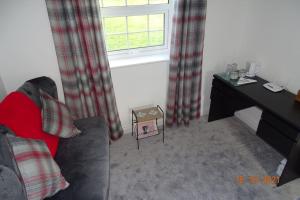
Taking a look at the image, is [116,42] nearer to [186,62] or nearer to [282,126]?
[186,62]

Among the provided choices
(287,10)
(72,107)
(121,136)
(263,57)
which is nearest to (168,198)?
(121,136)

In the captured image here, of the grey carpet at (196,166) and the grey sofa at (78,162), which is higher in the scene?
the grey sofa at (78,162)

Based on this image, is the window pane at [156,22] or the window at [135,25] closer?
the window at [135,25]

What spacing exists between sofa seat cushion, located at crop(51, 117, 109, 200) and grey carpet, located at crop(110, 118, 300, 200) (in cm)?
43

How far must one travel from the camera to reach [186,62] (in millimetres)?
2236

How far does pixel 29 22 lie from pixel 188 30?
55.4 inches

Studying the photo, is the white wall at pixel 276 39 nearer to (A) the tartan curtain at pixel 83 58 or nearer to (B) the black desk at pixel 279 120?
(B) the black desk at pixel 279 120

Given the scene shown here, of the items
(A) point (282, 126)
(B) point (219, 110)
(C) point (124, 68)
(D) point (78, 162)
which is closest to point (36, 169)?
(D) point (78, 162)

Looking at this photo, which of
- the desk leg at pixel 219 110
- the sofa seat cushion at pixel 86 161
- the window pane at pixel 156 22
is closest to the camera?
the sofa seat cushion at pixel 86 161

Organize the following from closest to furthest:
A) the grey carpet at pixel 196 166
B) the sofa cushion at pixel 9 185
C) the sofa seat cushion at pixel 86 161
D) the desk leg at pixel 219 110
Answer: the sofa cushion at pixel 9 185 → the sofa seat cushion at pixel 86 161 → the grey carpet at pixel 196 166 → the desk leg at pixel 219 110

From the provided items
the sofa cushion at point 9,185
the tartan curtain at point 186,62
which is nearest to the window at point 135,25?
the tartan curtain at point 186,62

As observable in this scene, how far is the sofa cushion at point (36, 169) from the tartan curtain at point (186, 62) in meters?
1.44

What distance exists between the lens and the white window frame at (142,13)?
2.03 m
